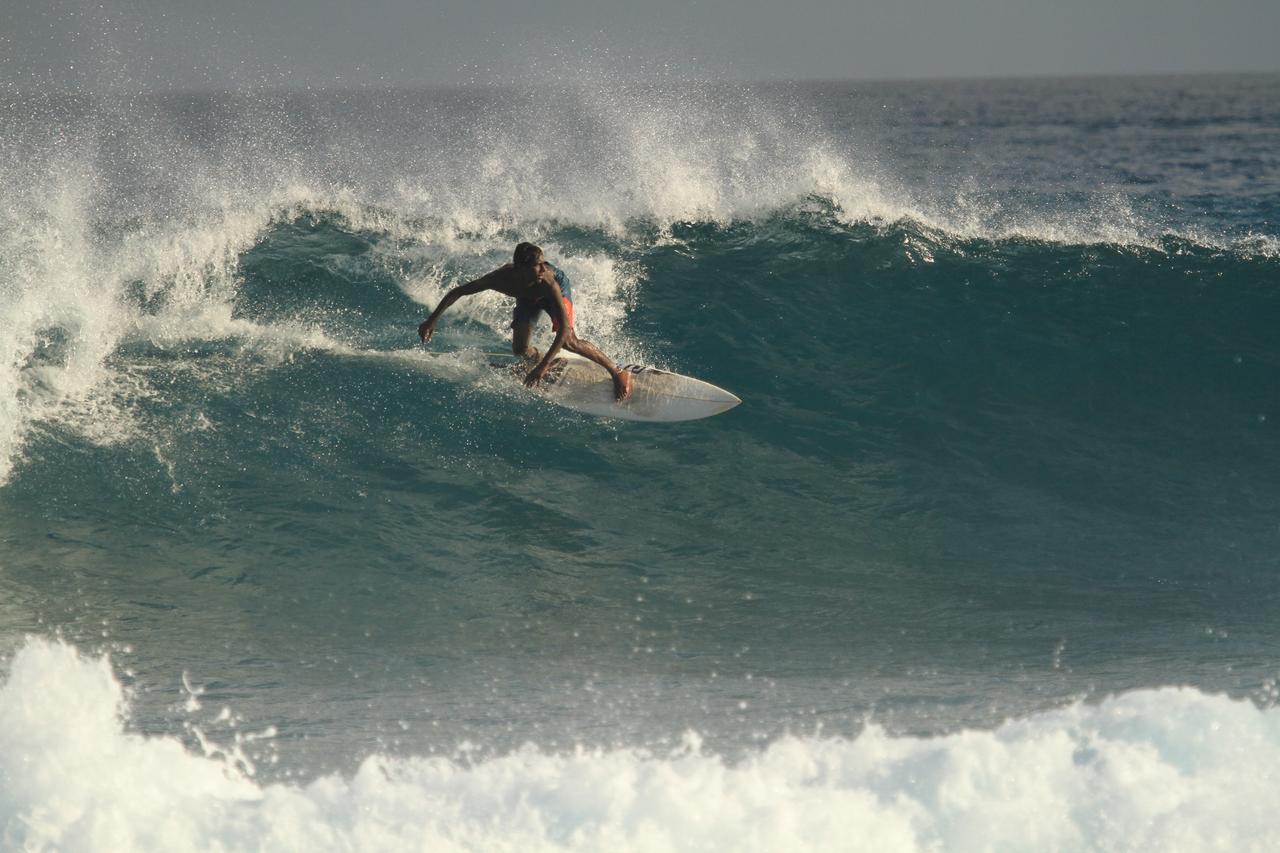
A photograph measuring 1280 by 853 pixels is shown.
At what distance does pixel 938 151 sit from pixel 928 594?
36875 millimetres

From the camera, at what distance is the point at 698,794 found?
201 inches

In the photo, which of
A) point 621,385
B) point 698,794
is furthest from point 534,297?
point 698,794

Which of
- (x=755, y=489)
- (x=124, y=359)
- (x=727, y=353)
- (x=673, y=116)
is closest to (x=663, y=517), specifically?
(x=755, y=489)

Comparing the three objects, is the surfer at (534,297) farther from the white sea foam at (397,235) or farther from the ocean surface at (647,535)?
the white sea foam at (397,235)

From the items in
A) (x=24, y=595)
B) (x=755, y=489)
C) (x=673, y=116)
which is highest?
(x=673, y=116)

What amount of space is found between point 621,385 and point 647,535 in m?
1.21

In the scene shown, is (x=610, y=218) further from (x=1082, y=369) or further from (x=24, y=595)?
(x=24, y=595)

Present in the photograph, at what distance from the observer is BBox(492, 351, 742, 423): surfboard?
812 centimetres

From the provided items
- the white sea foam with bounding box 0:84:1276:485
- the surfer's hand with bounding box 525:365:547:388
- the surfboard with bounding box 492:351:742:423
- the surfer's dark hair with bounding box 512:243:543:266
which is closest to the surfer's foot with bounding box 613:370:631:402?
the surfboard with bounding box 492:351:742:423

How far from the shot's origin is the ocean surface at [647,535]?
5.11 metres

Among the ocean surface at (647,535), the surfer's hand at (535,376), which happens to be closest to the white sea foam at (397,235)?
the ocean surface at (647,535)

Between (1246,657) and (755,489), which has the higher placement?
(755,489)

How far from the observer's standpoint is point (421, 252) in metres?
11.5

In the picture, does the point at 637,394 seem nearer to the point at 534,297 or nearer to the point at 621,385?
the point at 621,385
